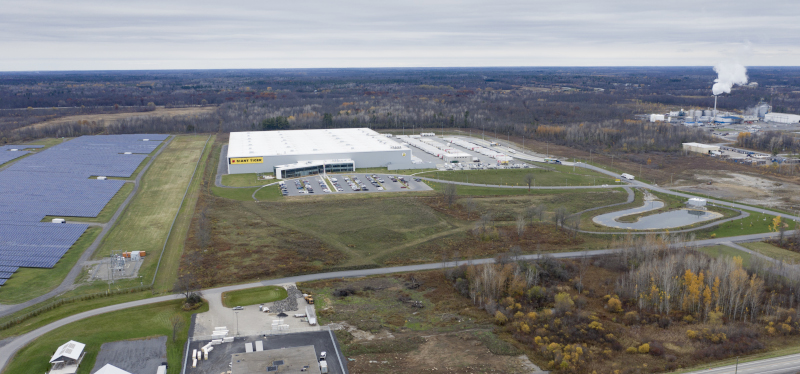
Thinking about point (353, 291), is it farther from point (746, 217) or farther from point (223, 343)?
point (746, 217)

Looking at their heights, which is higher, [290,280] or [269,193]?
[269,193]

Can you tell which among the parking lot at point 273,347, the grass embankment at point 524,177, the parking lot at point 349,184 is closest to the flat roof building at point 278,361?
the parking lot at point 273,347

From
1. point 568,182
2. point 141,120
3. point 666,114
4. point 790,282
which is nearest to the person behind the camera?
point 790,282

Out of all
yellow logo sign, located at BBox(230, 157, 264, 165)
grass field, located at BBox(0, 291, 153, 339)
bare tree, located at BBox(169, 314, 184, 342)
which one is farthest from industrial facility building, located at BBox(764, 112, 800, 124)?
grass field, located at BBox(0, 291, 153, 339)

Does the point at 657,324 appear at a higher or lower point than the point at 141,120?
lower

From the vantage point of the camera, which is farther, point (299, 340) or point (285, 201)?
point (285, 201)

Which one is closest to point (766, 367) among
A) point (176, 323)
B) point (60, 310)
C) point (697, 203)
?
point (176, 323)

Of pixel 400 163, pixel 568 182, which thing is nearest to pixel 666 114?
pixel 568 182

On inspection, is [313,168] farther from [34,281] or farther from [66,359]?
[66,359]
